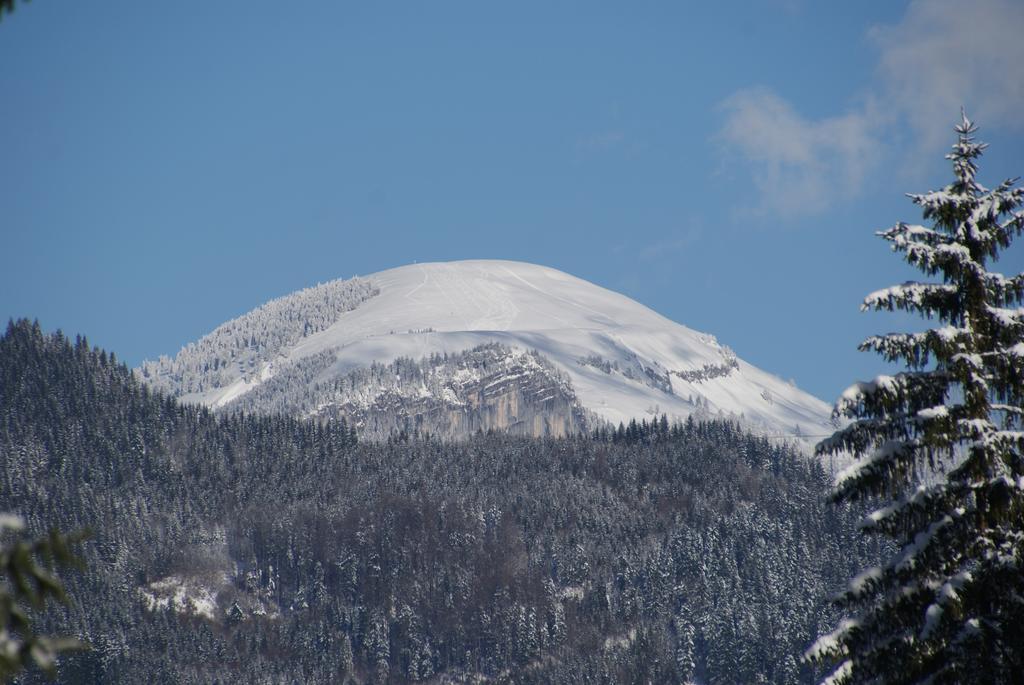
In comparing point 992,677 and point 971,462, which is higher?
point 971,462

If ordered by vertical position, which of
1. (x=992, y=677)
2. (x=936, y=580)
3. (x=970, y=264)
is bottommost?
(x=992, y=677)

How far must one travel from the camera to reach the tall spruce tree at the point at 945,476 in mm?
28109

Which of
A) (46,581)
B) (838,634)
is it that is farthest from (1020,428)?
(46,581)

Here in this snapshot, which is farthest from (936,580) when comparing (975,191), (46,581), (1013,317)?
(46,581)

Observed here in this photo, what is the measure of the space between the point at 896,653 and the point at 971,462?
3957 millimetres

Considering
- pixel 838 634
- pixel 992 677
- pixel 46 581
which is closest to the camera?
pixel 46 581

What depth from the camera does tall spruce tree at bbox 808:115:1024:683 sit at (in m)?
28.1

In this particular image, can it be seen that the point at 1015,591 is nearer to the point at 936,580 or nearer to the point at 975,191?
the point at 936,580

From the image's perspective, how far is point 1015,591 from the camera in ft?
92.3

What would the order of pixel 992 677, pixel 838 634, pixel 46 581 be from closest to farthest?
pixel 46 581, pixel 992 677, pixel 838 634

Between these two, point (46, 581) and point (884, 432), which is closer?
point (46, 581)

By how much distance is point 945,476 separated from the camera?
29062 millimetres

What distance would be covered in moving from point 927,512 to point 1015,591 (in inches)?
84.6

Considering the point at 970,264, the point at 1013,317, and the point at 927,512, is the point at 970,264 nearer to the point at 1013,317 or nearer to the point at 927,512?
the point at 1013,317
